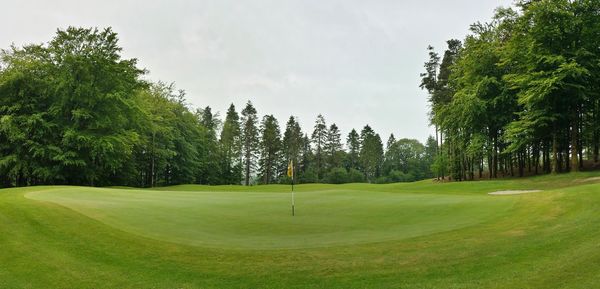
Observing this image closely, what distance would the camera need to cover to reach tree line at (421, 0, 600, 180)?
30734 millimetres

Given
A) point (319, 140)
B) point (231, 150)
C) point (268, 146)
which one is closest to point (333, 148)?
point (319, 140)

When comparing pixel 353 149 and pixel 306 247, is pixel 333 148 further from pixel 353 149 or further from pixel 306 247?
pixel 306 247

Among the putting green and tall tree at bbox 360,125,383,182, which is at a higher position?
tall tree at bbox 360,125,383,182

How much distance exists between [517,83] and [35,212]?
3809cm

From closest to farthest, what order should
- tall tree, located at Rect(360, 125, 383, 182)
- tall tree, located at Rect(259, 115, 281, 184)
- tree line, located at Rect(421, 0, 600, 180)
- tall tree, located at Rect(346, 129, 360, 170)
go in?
tree line, located at Rect(421, 0, 600, 180), tall tree, located at Rect(259, 115, 281, 184), tall tree, located at Rect(360, 125, 383, 182), tall tree, located at Rect(346, 129, 360, 170)

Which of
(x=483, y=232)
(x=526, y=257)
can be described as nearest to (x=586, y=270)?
(x=526, y=257)

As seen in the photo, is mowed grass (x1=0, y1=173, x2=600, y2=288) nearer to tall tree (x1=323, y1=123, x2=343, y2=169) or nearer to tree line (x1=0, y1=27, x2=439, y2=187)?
tree line (x1=0, y1=27, x2=439, y2=187)

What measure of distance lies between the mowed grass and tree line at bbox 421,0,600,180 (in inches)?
758

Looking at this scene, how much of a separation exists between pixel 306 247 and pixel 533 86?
30937 millimetres

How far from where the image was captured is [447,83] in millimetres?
53844

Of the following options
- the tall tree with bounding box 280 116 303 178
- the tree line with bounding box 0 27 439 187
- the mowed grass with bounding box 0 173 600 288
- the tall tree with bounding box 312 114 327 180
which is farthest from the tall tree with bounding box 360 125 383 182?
the mowed grass with bounding box 0 173 600 288

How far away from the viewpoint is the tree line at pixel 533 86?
101 ft

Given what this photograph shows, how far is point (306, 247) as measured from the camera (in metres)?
11.0

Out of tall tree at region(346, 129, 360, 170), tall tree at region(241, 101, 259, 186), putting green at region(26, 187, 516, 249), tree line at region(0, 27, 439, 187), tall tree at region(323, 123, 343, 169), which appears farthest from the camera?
tall tree at region(346, 129, 360, 170)
